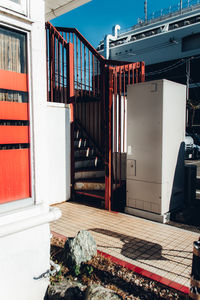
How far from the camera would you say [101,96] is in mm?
7719

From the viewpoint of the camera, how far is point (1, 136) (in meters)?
2.75

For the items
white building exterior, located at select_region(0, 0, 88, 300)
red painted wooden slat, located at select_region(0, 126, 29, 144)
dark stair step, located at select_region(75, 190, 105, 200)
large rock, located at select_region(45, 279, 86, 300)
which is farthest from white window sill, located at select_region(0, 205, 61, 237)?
dark stair step, located at select_region(75, 190, 105, 200)

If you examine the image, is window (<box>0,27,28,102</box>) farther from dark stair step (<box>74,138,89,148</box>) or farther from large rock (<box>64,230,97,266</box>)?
dark stair step (<box>74,138,89,148</box>)

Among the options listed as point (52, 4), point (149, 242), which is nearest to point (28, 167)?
point (149, 242)

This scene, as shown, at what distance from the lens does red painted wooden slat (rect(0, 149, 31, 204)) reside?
2.81 metres

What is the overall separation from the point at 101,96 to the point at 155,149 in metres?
2.87

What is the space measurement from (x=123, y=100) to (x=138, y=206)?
288cm

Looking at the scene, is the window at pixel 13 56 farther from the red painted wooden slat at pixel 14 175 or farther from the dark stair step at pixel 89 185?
the dark stair step at pixel 89 185

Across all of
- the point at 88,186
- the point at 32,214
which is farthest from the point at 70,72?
the point at 32,214

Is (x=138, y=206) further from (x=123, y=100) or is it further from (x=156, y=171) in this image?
(x=123, y=100)

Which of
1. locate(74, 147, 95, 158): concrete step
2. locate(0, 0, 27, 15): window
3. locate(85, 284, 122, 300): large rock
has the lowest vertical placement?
locate(85, 284, 122, 300): large rock

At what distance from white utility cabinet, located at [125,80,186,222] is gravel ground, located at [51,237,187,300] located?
2142mm

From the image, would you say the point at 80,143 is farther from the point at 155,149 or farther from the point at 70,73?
the point at 155,149

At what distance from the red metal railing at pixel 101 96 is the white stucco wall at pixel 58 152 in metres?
0.67
